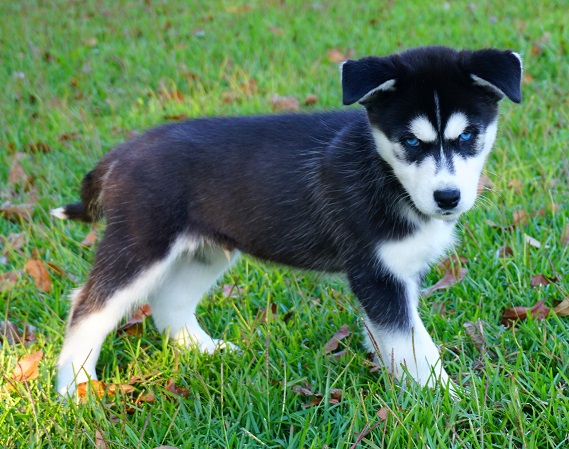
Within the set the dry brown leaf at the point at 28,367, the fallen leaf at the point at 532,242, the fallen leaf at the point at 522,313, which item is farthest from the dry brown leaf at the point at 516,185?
the dry brown leaf at the point at 28,367

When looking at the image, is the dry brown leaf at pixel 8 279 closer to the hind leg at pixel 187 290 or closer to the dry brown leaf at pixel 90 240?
the dry brown leaf at pixel 90 240

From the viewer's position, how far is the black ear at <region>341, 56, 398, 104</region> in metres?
2.72

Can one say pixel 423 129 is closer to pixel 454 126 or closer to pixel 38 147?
pixel 454 126

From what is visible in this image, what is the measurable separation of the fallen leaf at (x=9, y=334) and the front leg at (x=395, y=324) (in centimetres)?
159

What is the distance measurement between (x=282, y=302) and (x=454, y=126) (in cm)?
144

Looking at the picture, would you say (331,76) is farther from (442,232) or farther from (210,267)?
(442,232)

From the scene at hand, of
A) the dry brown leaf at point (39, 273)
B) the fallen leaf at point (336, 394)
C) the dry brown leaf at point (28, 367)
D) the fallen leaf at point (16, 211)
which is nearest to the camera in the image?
the fallen leaf at point (336, 394)

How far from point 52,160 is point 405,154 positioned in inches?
139

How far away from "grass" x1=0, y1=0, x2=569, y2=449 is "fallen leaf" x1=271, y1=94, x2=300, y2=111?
5.5 inches

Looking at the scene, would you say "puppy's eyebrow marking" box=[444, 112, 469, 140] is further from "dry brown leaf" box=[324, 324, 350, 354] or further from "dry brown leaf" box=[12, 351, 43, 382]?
"dry brown leaf" box=[12, 351, 43, 382]

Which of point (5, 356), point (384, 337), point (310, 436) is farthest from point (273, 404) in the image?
point (5, 356)

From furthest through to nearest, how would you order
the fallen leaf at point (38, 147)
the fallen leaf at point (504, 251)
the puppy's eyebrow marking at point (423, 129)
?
the fallen leaf at point (38, 147) → the fallen leaf at point (504, 251) → the puppy's eyebrow marking at point (423, 129)

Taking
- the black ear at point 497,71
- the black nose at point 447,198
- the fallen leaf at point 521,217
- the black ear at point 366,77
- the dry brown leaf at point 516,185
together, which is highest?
the black ear at point 366,77

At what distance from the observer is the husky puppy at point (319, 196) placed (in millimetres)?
2850
